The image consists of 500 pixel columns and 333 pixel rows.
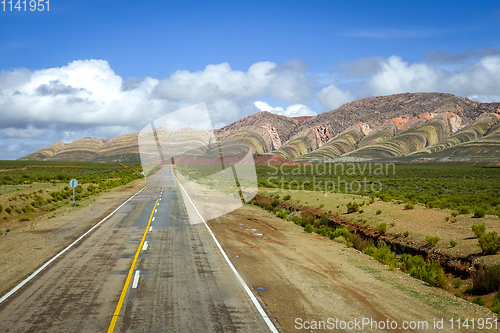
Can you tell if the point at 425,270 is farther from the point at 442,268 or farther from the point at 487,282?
the point at 487,282

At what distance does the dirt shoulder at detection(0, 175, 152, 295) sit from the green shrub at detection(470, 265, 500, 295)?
42.5 feet

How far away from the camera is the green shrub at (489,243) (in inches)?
488

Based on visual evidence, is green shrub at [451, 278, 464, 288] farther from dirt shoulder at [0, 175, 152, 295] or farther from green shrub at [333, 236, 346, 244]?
dirt shoulder at [0, 175, 152, 295]

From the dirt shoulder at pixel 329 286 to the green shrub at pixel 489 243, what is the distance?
3.33 meters

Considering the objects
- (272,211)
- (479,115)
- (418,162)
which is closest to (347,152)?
(418,162)

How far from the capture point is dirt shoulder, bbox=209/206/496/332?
799 centimetres

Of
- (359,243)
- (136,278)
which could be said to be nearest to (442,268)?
(359,243)

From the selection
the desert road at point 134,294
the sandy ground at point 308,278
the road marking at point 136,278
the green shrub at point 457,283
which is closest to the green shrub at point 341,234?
the sandy ground at point 308,278

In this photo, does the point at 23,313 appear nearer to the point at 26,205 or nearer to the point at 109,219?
the point at 109,219

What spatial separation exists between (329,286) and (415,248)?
7.78 m

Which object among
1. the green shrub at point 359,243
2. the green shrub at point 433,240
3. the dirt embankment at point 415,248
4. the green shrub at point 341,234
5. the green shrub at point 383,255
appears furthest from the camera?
the green shrub at point 341,234

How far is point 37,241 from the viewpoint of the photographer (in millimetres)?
15125

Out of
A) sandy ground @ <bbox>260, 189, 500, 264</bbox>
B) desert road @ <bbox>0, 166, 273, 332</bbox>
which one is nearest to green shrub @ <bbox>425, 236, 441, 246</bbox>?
sandy ground @ <bbox>260, 189, 500, 264</bbox>

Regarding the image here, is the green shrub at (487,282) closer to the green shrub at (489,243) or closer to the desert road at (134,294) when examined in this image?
the green shrub at (489,243)
